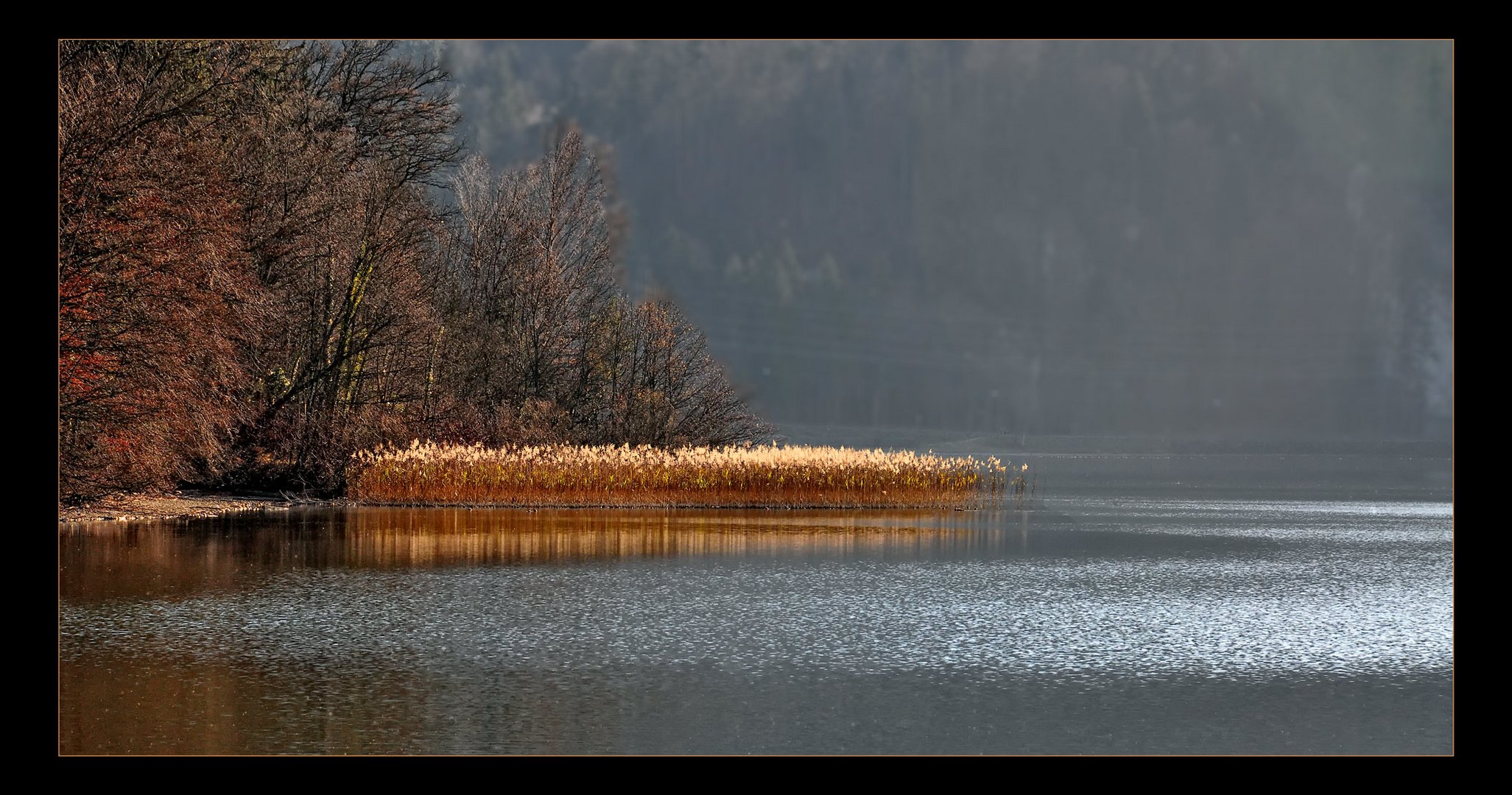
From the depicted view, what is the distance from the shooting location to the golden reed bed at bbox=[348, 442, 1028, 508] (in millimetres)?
29859

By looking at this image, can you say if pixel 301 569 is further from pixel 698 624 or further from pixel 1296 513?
pixel 1296 513

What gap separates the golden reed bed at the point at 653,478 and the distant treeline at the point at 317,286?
2487 mm

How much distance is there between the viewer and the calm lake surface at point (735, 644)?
28.1 ft

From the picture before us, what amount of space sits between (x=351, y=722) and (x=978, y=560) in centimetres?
1259

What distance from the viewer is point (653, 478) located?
99.5 feet

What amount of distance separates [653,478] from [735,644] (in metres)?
18.6

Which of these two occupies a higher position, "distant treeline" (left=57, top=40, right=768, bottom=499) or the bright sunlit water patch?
"distant treeline" (left=57, top=40, right=768, bottom=499)

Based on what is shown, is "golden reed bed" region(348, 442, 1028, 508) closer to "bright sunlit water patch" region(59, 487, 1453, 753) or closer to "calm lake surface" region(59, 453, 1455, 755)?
"calm lake surface" region(59, 453, 1455, 755)

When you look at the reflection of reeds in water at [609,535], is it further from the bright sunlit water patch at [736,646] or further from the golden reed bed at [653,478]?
the golden reed bed at [653,478]

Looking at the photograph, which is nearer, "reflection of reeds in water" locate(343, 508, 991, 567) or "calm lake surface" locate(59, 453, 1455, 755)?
"calm lake surface" locate(59, 453, 1455, 755)

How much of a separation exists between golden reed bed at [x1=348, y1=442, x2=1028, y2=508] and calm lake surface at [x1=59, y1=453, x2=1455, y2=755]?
618 cm

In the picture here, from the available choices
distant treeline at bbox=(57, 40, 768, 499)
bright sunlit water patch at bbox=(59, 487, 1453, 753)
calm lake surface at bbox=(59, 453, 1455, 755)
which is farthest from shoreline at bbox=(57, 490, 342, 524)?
bright sunlit water patch at bbox=(59, 487, 1453, 753)

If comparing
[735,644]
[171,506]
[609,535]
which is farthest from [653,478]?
[735,644]
